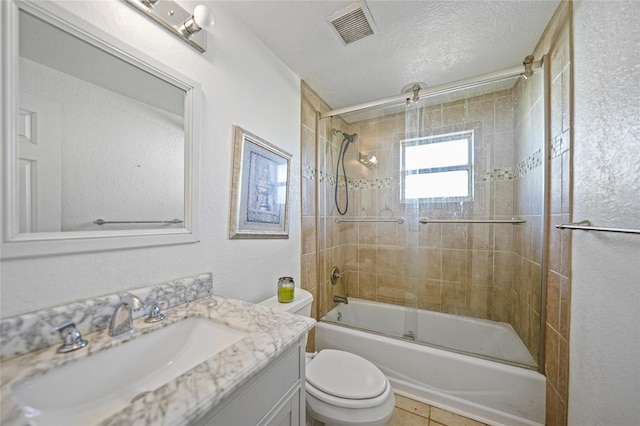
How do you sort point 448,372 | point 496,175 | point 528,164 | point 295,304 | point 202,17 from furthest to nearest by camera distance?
point 496,175
point 528,164
point 448,372
point 295,304
point 202,17

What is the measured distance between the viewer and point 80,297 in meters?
0.70

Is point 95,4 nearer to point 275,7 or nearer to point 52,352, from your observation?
point 275,7

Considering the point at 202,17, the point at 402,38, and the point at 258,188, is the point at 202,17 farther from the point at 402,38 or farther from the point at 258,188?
the point at 402,38

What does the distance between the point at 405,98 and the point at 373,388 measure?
1869mm

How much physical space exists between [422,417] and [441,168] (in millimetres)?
1712

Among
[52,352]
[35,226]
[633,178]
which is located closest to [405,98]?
[633,178]

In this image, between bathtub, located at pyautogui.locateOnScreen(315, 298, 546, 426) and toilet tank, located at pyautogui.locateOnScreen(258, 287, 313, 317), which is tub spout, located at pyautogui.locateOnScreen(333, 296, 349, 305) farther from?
toilet tank, located at pyautogui.locateOnScreen(258, 287, 313, 317)

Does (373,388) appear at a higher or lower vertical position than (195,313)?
lower

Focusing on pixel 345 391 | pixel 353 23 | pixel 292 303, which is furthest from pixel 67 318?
pixel 353 23

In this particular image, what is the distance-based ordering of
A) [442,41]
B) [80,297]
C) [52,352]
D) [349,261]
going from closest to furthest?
1. [52,352]
2. [80,297]
3. [442,41]
4. [349,261]

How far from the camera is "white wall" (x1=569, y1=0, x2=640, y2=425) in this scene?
73 cm

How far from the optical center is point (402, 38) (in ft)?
4.57

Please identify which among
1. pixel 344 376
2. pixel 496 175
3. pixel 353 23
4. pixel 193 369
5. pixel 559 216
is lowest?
pixel 344 376

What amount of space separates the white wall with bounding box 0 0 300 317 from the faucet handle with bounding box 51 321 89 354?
3.0 inches
